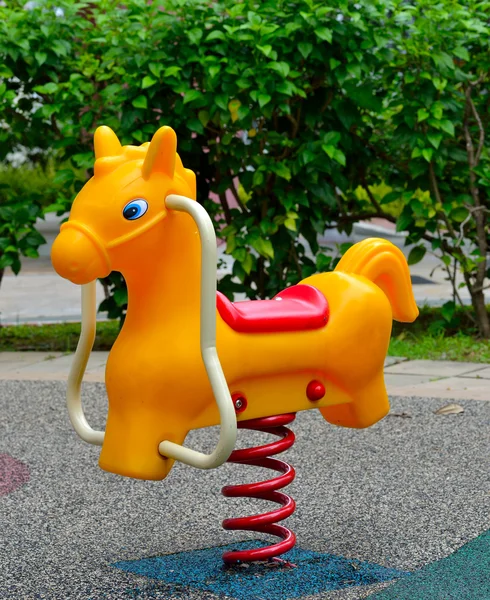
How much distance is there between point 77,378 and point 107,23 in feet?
13.3

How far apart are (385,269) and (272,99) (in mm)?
3333

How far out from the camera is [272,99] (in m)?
6.34

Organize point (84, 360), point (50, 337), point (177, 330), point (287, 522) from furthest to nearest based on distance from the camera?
point (50, 337) < point (287, 522) < point (84, 360) < point (177, 330)

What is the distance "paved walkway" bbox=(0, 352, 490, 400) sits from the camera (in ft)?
18.1

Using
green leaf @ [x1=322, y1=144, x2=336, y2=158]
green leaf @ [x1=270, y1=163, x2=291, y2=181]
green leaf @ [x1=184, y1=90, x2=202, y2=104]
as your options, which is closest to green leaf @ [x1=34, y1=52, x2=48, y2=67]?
green leaf @ [x1=184, y1=90, x2=202, y2=104]

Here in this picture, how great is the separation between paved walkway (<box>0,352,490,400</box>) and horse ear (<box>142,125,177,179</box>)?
3039 millimetres

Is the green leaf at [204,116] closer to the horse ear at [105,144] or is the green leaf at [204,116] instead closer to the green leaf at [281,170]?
the green leaf at [281,170]

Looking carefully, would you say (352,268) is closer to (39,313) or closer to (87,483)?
(87,483)

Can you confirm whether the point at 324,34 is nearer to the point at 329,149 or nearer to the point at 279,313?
the point at 329,149

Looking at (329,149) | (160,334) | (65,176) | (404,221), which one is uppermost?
Result: (160,334)

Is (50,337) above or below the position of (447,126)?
below

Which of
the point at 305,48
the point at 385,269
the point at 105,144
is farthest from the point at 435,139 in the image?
the point at 105,144

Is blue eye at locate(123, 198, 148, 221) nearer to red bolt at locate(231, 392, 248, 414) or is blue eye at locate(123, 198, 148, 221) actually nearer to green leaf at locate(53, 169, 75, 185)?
red bolt at locate(231, 392, 248, 414)

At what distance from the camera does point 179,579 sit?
2.98 metres
